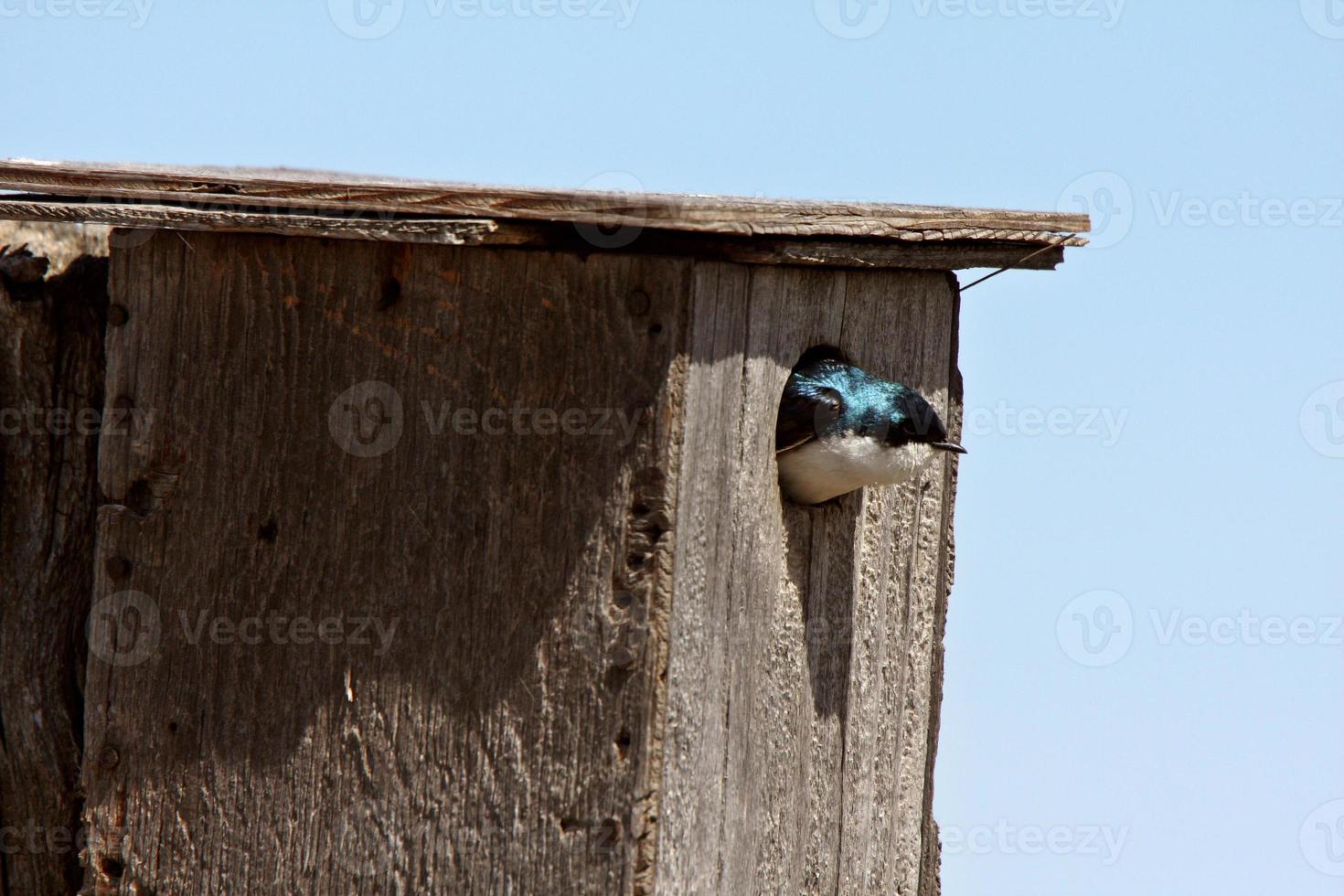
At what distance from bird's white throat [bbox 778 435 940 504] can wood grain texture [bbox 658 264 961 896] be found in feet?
0.22

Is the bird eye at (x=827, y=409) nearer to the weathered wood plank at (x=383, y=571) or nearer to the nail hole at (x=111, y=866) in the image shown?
the weathered wood plank at (x=383, y=571)

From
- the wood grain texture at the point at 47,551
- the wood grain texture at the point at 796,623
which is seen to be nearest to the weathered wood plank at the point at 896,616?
the wood grain texture at the point at 796,623

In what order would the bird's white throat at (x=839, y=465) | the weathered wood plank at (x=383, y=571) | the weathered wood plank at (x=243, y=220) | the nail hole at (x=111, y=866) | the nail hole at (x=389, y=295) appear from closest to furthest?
the weathered wood plank at (x=243, y=220)
the weathered wood plank at (x=383, y=571)
the nail hole at (x=389, y=295)
the bird's white throat at (x=839, y=465)
the nail hole at (x=111, y=866)

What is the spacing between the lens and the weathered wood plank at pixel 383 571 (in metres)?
3.13

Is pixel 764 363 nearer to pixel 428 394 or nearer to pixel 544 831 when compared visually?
pixel 428 394

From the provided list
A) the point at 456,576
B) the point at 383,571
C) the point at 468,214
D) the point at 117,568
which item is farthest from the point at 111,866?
the point at 468,214

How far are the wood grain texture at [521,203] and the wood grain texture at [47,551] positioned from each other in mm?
410

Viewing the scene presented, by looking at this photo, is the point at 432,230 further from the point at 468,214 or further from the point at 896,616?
the point at 896,616

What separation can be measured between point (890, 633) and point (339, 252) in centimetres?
153

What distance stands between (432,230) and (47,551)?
4.58ft

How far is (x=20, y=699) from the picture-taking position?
3.76 metres

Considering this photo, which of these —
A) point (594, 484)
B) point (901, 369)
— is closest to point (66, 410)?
point (594, 484)

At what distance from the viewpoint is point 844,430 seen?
3.40 meters

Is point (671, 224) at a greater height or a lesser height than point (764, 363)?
greater
